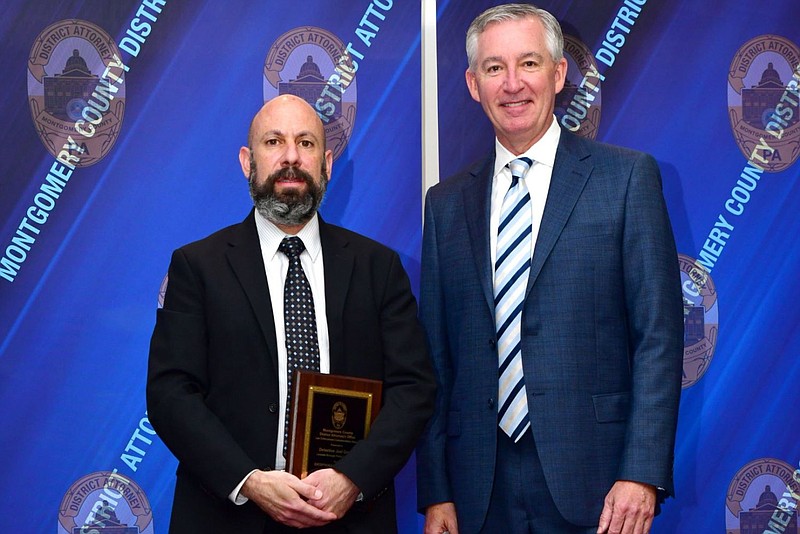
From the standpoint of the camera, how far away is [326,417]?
97.7 inches

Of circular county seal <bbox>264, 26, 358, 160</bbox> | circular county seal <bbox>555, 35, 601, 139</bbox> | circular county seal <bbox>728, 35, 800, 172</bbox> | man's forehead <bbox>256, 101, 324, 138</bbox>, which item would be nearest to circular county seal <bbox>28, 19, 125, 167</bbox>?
circular county seal <bbox>264, 26, 358, 160</bbox>

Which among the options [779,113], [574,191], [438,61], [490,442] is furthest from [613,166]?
[779,113]

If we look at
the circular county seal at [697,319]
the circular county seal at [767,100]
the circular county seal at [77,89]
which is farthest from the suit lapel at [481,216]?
the circular county seal at [77,89]

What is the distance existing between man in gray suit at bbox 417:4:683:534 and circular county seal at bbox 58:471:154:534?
1.23 meters

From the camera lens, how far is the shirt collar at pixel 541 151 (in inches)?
109

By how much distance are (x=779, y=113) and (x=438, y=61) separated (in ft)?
4.39

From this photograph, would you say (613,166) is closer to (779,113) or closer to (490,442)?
(490,442)

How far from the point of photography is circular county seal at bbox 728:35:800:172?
Answer: 360 centimetres

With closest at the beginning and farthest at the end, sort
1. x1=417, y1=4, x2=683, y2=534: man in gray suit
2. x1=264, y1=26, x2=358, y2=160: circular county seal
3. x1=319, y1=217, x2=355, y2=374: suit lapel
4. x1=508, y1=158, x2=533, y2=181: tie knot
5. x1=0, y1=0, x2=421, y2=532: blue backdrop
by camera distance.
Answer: x1=417, y1=4, x2=683, y2=534: man in gray suit → x1=319, y1=217, x2=355, y2=374: suit lapel → x1=508, y1=158, x2=533, y2=181: tie knot → x1=0, y1=0, x2=421, y2=532: blue backdrop → x1=264, y1=26, x2=358, y2=160: circular county seal

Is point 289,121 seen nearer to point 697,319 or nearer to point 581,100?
point 581,100

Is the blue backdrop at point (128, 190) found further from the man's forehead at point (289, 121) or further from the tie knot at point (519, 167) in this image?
the tie knot at point (519, 167)

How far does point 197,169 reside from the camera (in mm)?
3480

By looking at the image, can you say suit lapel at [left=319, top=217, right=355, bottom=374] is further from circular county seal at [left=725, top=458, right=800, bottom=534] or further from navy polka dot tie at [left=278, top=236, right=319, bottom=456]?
circular county seal at [left=725, top=458, right=800, bottom=534]

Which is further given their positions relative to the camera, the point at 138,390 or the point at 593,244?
the point at 138,390
